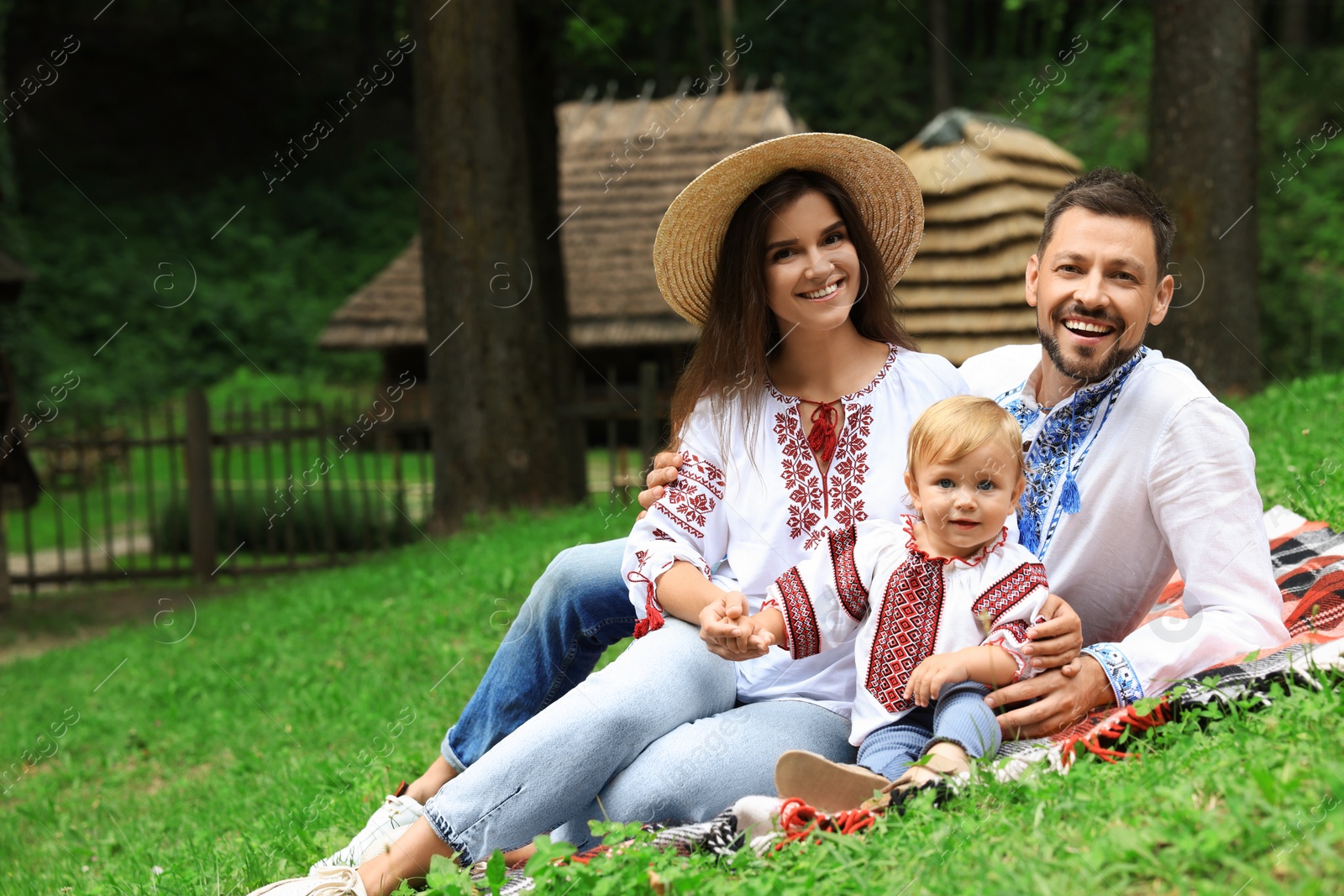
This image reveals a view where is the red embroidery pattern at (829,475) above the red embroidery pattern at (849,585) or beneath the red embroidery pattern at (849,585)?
above

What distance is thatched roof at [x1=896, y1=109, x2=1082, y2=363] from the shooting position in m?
9.55

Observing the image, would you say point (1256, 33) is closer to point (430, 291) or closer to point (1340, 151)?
point (430, 291)

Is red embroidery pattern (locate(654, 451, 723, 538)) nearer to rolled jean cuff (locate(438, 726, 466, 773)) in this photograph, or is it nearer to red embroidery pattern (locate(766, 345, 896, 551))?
red embroidery pattern (locate(766, 345, 896, 551))

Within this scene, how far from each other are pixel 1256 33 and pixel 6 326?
17577 millimetres

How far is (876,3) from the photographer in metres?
27.7

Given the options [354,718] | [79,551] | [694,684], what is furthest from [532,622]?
[79,551]

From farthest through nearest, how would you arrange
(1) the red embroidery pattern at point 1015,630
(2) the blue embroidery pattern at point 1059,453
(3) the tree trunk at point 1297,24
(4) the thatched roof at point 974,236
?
1. (3) the tree trunk at point 1297,24
2. (4) the thatched roof at point 974,236
3. (2) the blue embroidery pattern at point 1059,453
4. (1) the red embroidery pattern at point 1015,630

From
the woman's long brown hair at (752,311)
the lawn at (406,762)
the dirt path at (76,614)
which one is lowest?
the dirt path at (76,614)

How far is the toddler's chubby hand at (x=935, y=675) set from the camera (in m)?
2.46

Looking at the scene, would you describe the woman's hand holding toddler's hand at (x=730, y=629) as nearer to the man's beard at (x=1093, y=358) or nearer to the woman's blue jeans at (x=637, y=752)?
the woman's blue jeans at (x=637, y=752)

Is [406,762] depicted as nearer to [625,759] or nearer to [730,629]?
[625,759]

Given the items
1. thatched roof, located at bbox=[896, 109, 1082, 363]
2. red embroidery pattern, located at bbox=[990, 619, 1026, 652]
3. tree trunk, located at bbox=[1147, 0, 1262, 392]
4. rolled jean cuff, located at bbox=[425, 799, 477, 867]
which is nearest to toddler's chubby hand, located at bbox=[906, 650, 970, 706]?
red embroidery pattern, located at bbox=[990, 619, 1026, 652]

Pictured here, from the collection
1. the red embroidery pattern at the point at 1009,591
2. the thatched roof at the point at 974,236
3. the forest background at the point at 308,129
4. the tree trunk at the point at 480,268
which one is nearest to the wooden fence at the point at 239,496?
the tree trunk at the point at 480,268

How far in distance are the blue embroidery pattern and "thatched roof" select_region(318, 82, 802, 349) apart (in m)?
12.8
